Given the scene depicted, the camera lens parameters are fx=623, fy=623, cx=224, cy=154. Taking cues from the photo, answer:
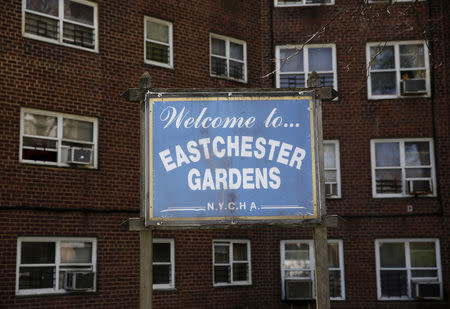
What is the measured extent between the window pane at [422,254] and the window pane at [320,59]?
620cm

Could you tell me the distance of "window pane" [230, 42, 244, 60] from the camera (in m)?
19.7

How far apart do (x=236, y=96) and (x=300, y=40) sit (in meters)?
12.4

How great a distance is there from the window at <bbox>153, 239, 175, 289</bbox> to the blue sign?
30.1 ft

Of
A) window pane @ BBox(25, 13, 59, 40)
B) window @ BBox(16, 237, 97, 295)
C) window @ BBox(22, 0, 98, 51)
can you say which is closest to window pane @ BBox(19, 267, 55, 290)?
window @ BBox(16, 237, 97, 295)

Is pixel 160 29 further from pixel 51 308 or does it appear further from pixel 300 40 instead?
pixel 51 308

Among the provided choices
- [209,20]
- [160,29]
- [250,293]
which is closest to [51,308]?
[250,293]

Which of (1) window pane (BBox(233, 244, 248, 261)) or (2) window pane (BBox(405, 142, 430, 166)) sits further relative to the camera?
(2) window pane (BBox(405, 142, 430, 166))

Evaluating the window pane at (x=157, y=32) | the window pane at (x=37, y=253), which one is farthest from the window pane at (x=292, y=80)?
the window pane at (x=37, y=253)

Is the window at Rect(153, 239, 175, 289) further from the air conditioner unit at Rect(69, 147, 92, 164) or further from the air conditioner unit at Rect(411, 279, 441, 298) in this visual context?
the air conditioner unit at Rect(411, 279, 441, 298)

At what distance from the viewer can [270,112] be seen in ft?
26.9

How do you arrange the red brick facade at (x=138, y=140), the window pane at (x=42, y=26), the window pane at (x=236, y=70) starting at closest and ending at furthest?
the red brick facade at (x=138, y=140) → the window pane at (x=42, y=26) → the window pane at (x=236, y=70)

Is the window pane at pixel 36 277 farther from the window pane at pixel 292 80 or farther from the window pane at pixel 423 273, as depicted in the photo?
the window pane at pixel 423 273

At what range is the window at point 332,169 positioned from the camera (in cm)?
1925

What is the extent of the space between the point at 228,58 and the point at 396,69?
210 inches
